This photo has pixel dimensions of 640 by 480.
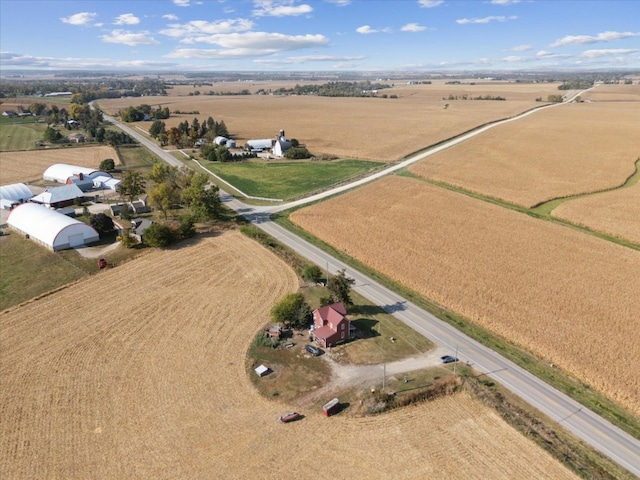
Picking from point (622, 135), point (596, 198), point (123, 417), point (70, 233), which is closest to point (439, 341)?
point (123, 417)

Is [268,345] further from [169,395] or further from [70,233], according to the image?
[70,233]

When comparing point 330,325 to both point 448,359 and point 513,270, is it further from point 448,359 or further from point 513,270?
point 513,270

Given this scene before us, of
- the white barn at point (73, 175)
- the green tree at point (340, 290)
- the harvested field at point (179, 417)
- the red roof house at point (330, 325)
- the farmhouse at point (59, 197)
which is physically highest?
the white barn at point (73, 175)

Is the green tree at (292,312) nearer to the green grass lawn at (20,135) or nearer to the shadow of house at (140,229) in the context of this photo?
the shadow of house at (140,229)

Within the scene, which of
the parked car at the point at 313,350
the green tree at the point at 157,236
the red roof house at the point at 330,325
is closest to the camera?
the parked car at the point at 313,350

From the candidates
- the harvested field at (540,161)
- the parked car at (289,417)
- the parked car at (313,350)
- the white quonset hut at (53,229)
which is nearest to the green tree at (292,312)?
the parked car at (313,350)

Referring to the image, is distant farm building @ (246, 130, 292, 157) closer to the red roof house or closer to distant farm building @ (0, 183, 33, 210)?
distant farm building @ (0, 183, 33, 210)

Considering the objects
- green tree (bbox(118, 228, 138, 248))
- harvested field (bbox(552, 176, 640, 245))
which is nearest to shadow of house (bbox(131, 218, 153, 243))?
green tree (bbox(118, 228, 138, 248))
